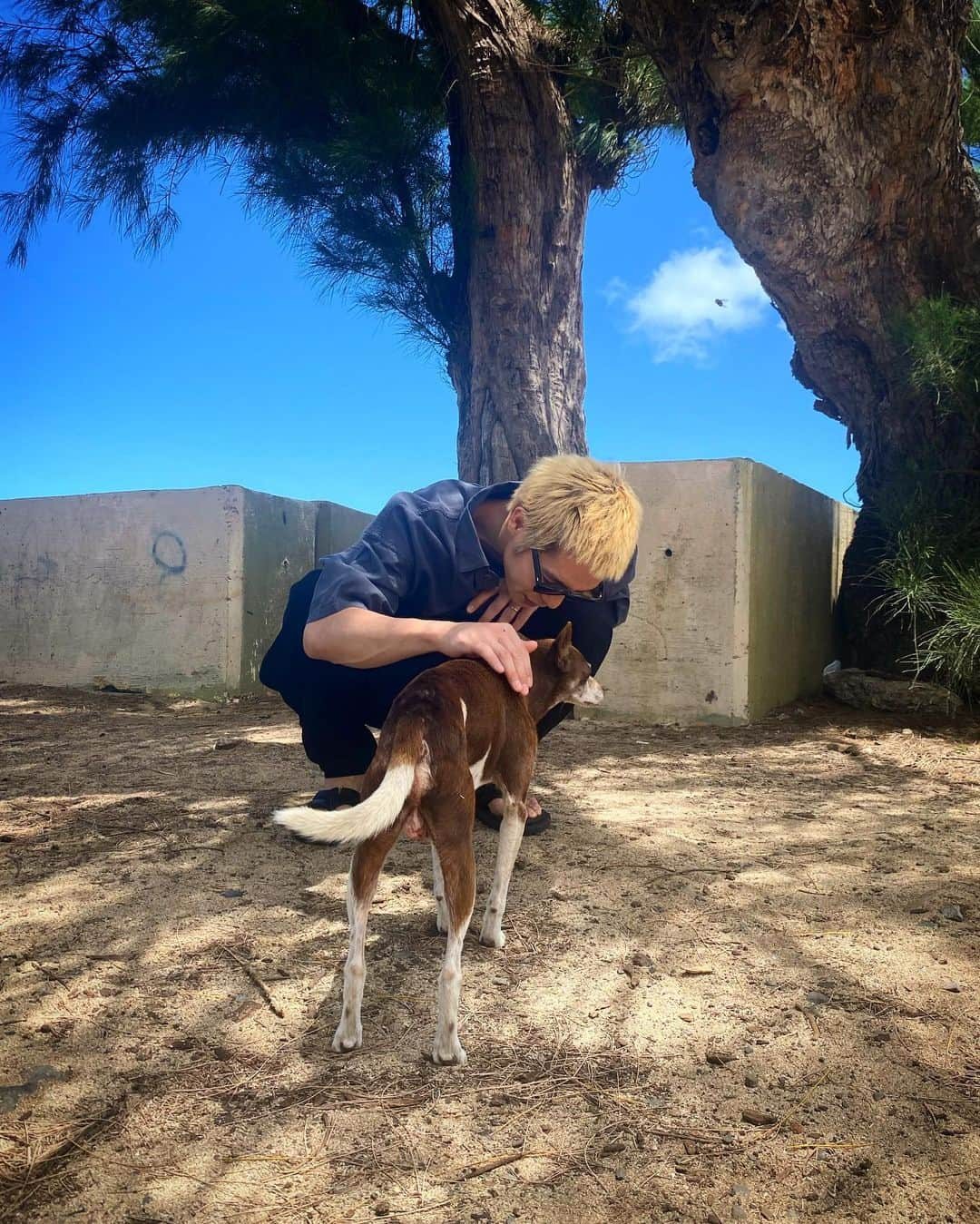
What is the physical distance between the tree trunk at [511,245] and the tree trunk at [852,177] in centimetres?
102

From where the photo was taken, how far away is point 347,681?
2928mm

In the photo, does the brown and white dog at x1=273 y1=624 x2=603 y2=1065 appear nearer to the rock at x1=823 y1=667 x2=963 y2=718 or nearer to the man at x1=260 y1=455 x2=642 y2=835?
the man at x1=260 y1=455 x2=642 y2=835

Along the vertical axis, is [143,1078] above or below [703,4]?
below

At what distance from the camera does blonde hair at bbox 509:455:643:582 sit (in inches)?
94.8

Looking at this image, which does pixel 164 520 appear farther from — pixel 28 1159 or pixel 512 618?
pixel 28 1159

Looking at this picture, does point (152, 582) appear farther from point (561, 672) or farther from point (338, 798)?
point (561, 672)

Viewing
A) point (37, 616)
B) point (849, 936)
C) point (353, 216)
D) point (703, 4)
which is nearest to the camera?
point (849, 936)

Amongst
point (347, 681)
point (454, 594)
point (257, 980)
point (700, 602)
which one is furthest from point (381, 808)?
point (700, 602)

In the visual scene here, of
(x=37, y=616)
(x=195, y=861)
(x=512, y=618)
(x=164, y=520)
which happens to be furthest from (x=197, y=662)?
(x=512, y=618)

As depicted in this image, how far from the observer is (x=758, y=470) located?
18.4ft

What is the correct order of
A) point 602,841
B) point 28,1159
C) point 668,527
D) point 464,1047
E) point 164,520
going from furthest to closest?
1. point 164,520
2. point 668,527
3. point 602,841
4. point 464,1047
5. point 28,1159

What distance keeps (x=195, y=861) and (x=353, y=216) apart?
5282 millimetres

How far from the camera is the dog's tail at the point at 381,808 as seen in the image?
1.64m

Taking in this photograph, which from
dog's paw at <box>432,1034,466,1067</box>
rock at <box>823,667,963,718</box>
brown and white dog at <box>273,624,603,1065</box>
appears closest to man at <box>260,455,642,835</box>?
brown and white dog at <box>273,624,603,1065</box>
